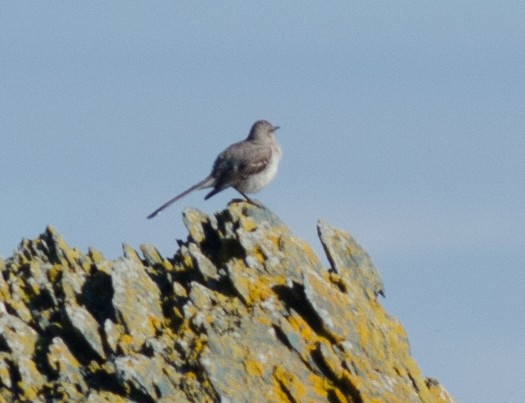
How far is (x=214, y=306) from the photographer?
62.8 ft

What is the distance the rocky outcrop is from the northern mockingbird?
7672mm

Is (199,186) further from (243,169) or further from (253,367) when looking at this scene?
(253,367)

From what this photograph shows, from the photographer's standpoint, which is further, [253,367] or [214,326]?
[214,326]

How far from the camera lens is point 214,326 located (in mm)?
18562

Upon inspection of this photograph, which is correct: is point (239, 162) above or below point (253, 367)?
above

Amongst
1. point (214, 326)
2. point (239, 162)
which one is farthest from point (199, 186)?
point (214, 326)

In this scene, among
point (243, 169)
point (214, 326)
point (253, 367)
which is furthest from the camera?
point (243, 169)

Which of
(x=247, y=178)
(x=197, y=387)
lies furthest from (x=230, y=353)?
(x=247, y=178)

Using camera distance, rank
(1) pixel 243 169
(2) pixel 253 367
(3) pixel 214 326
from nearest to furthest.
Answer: (2) pixel 253 367 → (3) pixel 214 326 → (1) pixel 243 169

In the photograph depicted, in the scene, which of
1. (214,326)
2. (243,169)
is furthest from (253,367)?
(243,169)

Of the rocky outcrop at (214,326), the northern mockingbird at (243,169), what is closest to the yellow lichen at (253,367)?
the rocky outcrop at (214,326)

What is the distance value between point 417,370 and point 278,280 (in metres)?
2.15

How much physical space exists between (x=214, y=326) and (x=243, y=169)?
1136cm

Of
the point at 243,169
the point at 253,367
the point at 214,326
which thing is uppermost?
the point at 243,169
